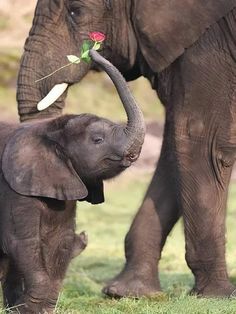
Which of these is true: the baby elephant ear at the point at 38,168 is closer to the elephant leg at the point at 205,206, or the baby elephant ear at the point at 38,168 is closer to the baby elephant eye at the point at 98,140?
the baby elephant eye at the point at 98,140

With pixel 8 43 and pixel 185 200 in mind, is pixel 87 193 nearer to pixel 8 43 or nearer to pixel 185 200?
pixel 185 200

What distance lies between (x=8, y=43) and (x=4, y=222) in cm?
1891

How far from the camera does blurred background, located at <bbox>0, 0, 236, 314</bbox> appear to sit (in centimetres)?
792

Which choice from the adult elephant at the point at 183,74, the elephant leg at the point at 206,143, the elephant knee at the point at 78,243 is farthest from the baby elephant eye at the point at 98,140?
the elephant leg at the point at 206,143

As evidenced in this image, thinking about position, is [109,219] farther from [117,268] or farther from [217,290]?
[217,290]

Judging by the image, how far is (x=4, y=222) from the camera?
6.80 meters

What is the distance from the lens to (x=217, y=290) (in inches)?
332

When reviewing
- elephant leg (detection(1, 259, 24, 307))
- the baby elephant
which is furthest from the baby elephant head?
elephant leg (detection(1, 259, 24, 307))

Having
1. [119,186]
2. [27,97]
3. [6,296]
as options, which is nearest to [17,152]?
[6,296]

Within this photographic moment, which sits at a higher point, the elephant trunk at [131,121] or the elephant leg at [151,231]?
the elephant trunk at [131,121]

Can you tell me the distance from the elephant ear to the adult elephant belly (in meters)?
0.07

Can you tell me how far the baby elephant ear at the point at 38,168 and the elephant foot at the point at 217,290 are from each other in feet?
5.83

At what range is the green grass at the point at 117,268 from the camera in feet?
24.5

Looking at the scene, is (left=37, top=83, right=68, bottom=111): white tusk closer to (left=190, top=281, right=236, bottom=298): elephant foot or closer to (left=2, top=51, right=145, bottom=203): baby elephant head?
(left=2, top=51, right=145, bottom=203): baby elephant head
